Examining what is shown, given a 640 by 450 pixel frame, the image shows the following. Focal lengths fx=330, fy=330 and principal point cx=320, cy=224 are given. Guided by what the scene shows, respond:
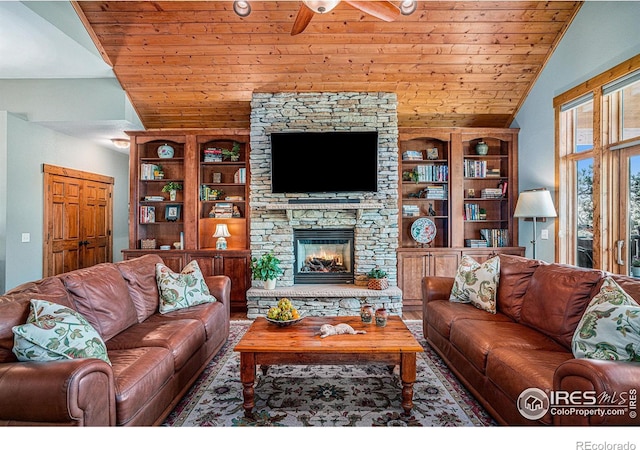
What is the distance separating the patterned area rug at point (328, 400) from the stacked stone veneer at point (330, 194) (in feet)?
6.05

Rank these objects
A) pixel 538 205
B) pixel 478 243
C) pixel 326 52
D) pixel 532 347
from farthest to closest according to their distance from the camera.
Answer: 1. pixel 478 243
2. pixel 326 52
3. pixel 538 205
4. pixel 532 347

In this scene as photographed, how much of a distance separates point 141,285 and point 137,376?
126cm

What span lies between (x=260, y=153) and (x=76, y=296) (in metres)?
2.91

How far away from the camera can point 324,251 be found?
15.8ft

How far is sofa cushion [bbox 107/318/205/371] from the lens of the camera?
2188mm

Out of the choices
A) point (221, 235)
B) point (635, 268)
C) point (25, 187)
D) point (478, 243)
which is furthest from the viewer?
point (478, 243)

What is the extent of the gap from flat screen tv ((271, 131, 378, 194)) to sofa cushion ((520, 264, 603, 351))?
235 cm

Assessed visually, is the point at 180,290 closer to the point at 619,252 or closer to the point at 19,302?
the point at 19,302

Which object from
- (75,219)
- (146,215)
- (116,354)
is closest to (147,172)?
(146,215)

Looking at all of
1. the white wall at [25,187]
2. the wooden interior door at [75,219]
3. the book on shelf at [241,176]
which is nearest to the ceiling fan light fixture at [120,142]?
the white wall at [25,187]

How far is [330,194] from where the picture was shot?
4547 millimetres

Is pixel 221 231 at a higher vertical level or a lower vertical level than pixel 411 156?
lower

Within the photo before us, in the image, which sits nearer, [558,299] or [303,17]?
[558,299]

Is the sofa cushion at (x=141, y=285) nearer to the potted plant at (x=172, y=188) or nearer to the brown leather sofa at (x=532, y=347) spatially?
the potted plant at (x=172, y=188)
